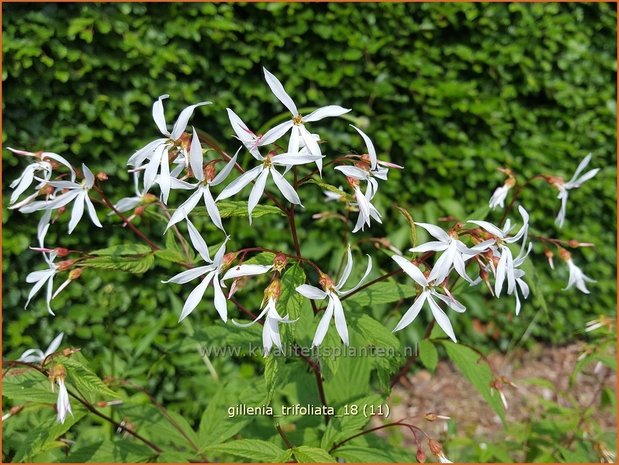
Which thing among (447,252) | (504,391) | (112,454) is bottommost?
(504,391)

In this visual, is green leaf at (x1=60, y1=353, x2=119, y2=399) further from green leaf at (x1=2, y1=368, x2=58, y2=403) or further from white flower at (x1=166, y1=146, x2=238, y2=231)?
white flower at (x1=166, y1=146, x2=238, y2=231)

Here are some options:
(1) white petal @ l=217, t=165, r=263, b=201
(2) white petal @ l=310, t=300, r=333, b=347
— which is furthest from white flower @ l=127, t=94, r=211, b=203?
(2) white petal @ l=310, t=300, r=333, b=347

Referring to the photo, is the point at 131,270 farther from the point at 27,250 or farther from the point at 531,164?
the point at 531,164

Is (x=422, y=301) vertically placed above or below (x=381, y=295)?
above

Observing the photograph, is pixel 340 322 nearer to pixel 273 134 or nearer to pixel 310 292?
pixel 310 292

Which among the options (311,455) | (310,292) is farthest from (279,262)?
(311,455)

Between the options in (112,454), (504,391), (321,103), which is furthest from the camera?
(504,391)
